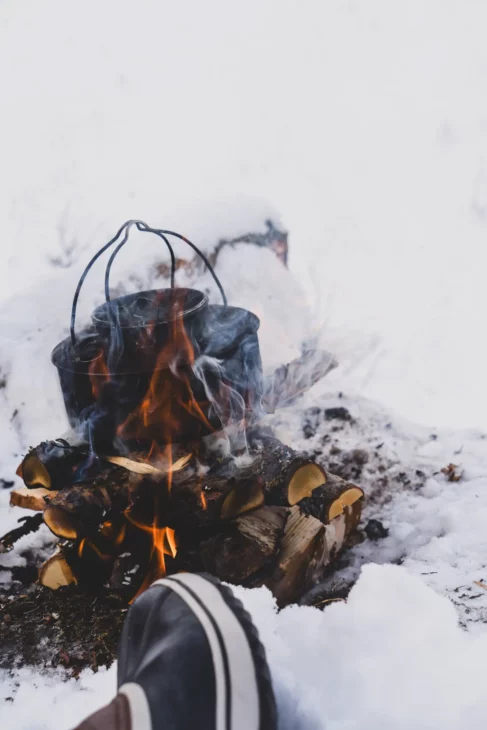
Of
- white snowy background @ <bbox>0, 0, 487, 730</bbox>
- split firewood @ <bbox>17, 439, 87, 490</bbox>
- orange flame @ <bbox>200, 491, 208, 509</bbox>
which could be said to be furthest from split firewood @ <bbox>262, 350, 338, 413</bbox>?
split firewood @ <bbox>17, 439, 87, 490</bbox>

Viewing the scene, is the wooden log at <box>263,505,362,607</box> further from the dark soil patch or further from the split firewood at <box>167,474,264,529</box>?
the dark soil patch

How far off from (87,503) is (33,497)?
13.4 inches

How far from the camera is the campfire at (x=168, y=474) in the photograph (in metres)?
2.10

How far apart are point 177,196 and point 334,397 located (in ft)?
7.84

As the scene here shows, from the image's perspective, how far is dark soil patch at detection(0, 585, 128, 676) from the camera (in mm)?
1908

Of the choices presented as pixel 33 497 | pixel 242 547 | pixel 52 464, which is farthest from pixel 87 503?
pixel 242 547

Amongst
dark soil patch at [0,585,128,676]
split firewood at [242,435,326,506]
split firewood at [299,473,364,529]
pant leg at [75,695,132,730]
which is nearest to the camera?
pant leg at [75,695,132,730]

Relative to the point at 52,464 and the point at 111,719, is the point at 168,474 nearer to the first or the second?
the point at 52,464

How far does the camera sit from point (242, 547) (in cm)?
212

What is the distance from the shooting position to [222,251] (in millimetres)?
3877

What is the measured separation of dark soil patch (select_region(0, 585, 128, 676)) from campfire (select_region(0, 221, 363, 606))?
0.23 feet

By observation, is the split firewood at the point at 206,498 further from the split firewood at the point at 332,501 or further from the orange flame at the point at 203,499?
the split firewood at the point at 332,501

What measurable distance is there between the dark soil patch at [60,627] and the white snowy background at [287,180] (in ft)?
2.11

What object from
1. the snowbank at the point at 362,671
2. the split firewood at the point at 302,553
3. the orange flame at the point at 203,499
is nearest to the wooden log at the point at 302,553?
the split firewood at the point at 302,553
